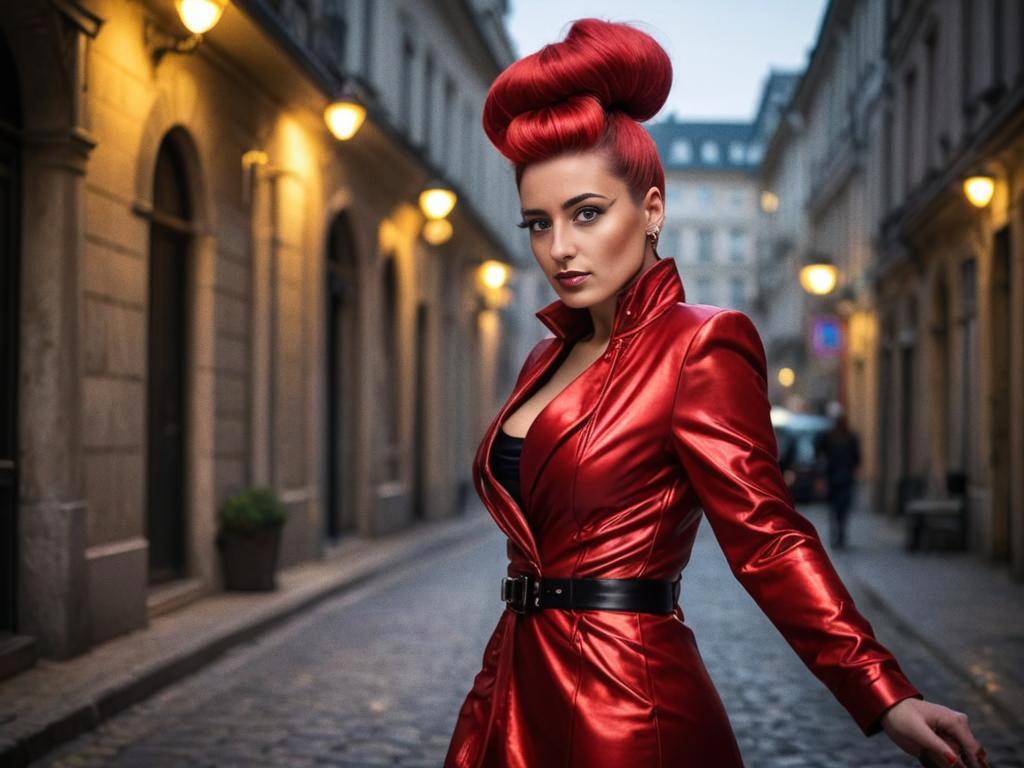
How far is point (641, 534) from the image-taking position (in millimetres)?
2412

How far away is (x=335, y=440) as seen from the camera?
1775 centimetres

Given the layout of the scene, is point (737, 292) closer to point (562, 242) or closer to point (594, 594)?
point (562, 242)

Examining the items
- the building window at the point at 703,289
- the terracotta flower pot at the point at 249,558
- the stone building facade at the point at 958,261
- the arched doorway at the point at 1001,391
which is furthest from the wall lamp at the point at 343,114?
the building window at the point at 703,289

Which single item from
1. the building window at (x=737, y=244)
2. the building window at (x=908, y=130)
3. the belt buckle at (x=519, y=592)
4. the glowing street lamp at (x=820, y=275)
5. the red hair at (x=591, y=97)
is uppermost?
the building window at (x=737, y=244)

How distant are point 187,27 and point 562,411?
27.4 feet

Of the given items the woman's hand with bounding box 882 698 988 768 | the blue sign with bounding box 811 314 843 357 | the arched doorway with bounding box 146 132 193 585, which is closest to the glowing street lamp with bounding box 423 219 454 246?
the arched doorway with bounding box 146 132 193 585

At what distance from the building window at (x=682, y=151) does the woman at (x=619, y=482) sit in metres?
91.7

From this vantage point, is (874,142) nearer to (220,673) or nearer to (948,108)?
(948,108)

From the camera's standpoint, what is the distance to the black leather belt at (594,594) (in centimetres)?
239

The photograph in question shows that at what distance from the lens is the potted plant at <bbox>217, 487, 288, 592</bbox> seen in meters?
12.0

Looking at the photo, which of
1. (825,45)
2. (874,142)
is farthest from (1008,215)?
(825,45)

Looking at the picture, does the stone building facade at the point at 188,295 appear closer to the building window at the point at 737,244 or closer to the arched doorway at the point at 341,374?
the arched doorway at the point at 341,374

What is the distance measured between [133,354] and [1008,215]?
974 cm

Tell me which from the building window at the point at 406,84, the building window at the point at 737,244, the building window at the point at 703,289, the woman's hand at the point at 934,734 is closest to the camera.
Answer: the woman's hand at the point at 934,734
